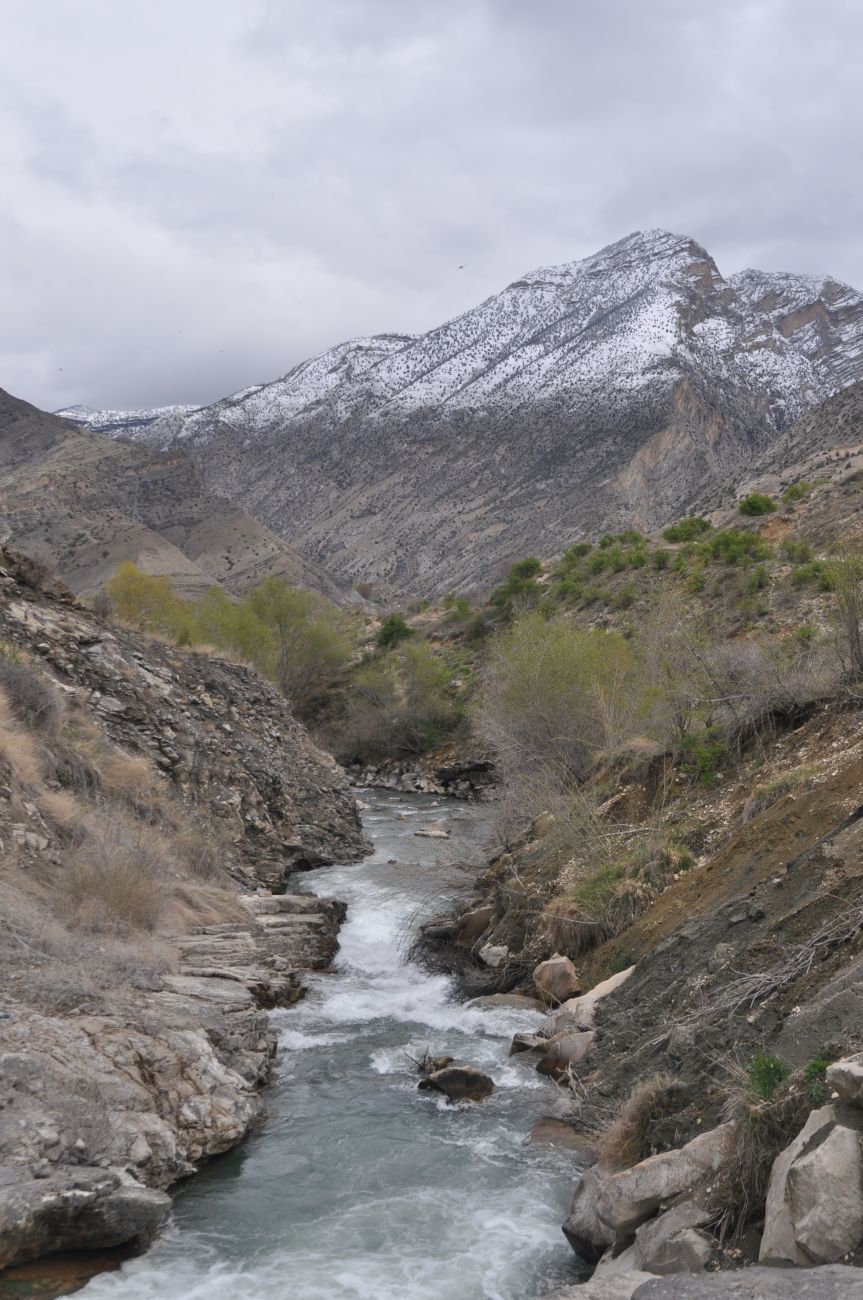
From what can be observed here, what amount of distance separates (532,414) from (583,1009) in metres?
110

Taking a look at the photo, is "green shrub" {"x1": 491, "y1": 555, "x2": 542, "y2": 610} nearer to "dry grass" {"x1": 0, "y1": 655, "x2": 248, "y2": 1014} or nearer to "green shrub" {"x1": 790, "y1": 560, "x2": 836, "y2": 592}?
"green shrub" {"x1": 790, "y1": 560, "x2": 836, "y2": 592}

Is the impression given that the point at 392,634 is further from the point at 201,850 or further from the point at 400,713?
the point at 201,850

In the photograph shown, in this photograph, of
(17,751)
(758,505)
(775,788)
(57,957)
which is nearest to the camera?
(57,957)

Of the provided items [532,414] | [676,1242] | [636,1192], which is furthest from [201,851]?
[532,414]

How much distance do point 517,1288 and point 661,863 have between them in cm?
709

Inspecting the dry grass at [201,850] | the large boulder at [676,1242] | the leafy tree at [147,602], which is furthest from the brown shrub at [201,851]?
the leafy tree at [147,602]

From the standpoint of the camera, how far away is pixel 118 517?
280 feet

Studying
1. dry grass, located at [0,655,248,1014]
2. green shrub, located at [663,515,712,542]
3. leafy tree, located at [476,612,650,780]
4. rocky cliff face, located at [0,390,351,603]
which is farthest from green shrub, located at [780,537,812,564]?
rocky cliff face, located at [0,390,351,603]

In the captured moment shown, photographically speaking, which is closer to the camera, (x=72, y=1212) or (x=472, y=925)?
(x=72, y=1212)

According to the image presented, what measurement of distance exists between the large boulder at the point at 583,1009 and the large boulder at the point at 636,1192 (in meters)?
3.56

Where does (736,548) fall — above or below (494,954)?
above

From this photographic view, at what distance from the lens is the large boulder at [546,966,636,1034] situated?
10991mm

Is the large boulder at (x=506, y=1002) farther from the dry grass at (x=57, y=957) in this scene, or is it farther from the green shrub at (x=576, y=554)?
the green shrub at (x=576, y=554)

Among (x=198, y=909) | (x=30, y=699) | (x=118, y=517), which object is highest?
(x=118, y=517)
